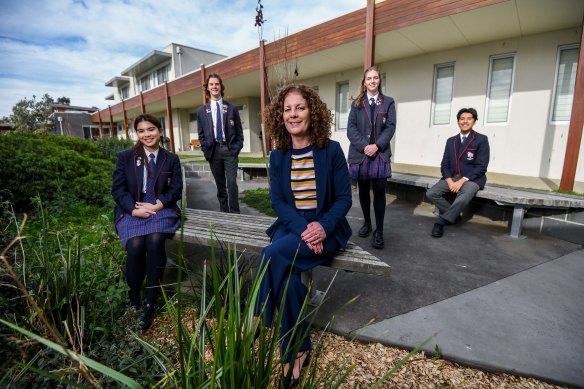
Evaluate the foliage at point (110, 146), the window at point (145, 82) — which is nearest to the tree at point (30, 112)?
the window at point (145, 82)

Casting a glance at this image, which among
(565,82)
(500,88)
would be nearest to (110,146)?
(500,88)

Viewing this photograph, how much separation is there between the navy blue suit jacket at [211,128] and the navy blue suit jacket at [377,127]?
1.53m

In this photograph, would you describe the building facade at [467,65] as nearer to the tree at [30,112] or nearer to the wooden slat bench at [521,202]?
the wooden slat bench at [521,202]

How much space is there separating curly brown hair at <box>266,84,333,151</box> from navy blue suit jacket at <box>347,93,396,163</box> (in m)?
1.35

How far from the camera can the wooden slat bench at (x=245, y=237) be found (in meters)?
1.82

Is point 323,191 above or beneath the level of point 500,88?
beneath

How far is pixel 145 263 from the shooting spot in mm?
2219

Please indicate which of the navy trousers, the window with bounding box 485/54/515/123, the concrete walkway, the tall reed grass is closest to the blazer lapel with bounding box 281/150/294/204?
the navy trousers

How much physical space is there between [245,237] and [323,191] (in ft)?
2.24

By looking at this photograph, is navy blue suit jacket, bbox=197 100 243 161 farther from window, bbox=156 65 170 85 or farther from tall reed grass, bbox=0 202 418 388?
window, bbox=156 65 170 85

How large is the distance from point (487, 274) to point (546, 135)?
5.89 metres

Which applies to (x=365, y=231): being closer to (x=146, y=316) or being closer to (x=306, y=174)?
(x=306, y=174)

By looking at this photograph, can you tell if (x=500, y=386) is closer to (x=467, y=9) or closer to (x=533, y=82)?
(x=467, y=9)

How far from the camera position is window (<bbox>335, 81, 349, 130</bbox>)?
10711 mm
